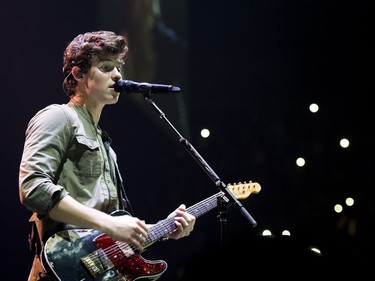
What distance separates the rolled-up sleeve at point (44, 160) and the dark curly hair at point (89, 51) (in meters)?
0.32

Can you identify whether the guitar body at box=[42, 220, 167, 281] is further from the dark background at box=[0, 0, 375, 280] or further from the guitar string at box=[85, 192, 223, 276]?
the dark background at box=[0, 0, 375, 280]

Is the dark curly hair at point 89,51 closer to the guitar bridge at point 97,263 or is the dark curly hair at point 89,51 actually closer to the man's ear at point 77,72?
the man's ear at point 77,72

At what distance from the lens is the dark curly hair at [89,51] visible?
2.68 m

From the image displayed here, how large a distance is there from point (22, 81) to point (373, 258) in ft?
8.72

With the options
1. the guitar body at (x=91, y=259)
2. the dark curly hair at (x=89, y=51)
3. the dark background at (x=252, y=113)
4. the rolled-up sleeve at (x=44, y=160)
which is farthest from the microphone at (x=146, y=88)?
the dark background at (x=252, y=113)

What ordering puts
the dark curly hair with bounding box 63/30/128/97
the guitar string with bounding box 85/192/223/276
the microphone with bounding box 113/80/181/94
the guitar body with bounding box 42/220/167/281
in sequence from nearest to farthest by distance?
the guitar body with bounding box 42/220/167/281 → the guitar string with bounding box 85/192/223/276 → the microphone with bounding box 113/80/181/94 → the dark curly hair with bounding box 63/30/128/97

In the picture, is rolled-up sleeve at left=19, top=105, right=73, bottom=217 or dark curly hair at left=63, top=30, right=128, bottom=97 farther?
dark curly hair at left=63, top=30, right=128, bottom=97

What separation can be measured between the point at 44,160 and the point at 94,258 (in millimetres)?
438

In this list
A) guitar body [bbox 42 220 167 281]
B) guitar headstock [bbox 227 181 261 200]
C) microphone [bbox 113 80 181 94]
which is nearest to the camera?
guitar body [bbox 42 220 167 281]

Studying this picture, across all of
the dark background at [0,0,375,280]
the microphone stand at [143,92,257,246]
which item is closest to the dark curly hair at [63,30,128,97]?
the microphone stand at [143,92,257,246]

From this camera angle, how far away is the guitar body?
7.00ft

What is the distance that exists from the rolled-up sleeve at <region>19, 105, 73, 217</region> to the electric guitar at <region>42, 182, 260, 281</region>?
0.50 feet

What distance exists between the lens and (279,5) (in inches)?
170

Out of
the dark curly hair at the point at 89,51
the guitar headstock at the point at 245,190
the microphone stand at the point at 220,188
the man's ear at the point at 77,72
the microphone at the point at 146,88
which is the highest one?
the dark curly hair at the point at 89,51
